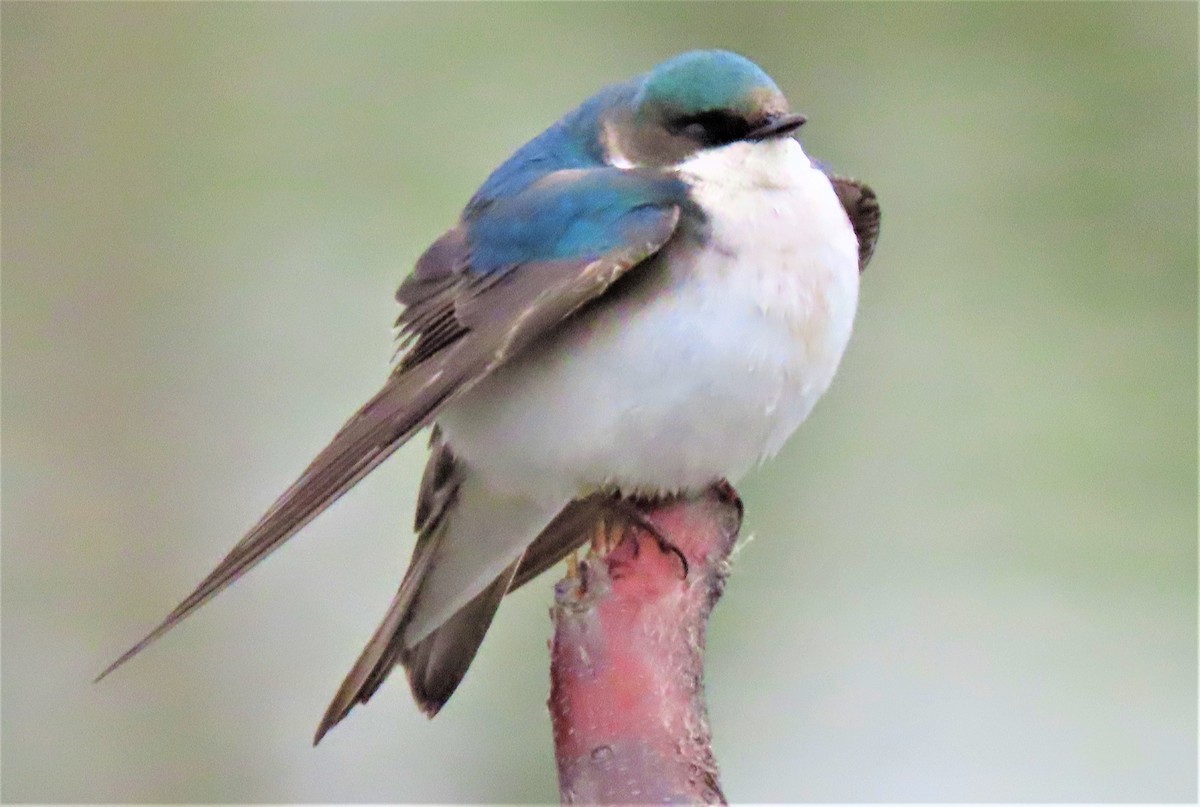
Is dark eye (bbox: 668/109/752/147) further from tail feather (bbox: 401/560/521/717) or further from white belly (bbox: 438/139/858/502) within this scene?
tail feather (bbox: 401/560/521/717)

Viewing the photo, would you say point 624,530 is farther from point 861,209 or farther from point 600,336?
point 861,209

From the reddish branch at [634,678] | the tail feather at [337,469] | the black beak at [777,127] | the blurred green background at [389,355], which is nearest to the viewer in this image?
the reddish branch at [634,678]

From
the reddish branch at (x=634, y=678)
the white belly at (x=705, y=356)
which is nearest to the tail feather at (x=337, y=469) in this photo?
the white belly at (x=705, y=356)

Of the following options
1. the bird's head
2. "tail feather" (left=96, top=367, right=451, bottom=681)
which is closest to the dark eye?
the bird's head

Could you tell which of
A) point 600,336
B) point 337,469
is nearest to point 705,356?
point 600,336

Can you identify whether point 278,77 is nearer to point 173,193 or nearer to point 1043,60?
point 173,193

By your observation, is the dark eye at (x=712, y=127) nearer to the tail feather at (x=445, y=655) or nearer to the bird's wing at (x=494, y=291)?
the bird's wing at (x=494, y=291)

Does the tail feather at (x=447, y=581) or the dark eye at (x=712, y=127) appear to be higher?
the dark eye at (x=712, y=127)

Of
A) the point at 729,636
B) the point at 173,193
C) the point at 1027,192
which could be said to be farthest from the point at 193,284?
the point at 1027,192
